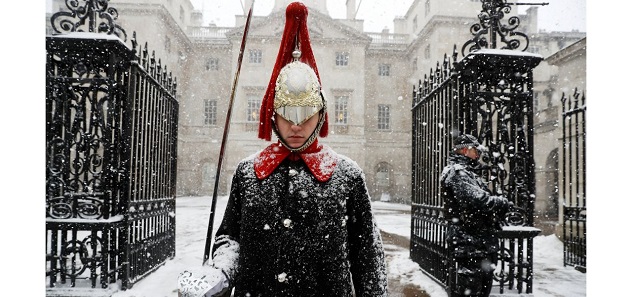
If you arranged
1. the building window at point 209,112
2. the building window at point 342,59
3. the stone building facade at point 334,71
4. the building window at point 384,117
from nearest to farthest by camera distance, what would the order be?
the stone building facade at point 334,71 < the building window at point 342,59 < the building window at point 209,112 < the building window at point 384,117

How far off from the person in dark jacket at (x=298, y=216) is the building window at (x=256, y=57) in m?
28.4

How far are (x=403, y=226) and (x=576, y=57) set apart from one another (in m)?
7.19

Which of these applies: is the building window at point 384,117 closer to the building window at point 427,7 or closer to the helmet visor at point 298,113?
the building window at point 427,7

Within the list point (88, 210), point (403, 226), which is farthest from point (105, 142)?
point (403, 226)

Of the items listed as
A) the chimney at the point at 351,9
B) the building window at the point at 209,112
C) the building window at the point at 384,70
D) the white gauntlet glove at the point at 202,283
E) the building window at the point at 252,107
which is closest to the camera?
the white gauntlet glove at the point at 202,283

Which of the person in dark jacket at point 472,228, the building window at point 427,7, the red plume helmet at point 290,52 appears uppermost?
the building window at point 427,7

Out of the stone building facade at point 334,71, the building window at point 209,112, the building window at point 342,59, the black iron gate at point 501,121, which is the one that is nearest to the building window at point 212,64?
the stone building facade at point 334,71

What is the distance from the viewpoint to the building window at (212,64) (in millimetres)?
34612

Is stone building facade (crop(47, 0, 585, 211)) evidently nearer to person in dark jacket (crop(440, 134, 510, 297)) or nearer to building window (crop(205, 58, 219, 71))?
building window (crop(205, 58, 219, 71))

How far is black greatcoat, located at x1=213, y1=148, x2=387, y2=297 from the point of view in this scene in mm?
2145

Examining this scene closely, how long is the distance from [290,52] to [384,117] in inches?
1307

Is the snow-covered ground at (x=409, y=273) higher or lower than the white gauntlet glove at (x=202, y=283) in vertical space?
lower

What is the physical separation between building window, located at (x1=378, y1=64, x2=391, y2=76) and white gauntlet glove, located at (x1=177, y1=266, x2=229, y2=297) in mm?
34342

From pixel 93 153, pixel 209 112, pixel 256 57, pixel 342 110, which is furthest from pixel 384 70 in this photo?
pixel 93 153
